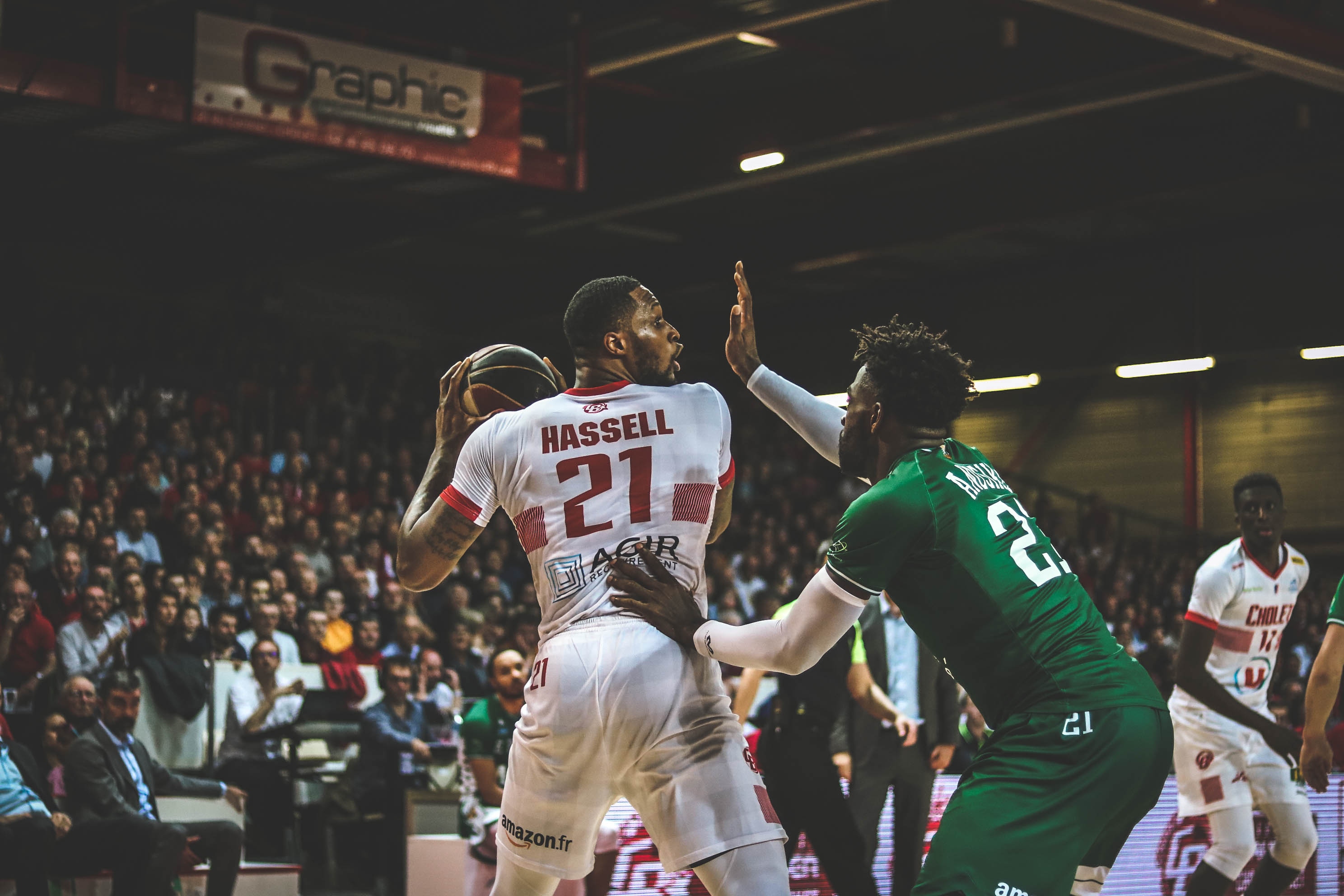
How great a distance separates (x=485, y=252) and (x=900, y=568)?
69.5 feet

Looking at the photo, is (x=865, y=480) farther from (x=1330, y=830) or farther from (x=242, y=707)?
(x=242, y=707)

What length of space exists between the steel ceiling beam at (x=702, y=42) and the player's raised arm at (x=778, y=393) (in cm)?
815

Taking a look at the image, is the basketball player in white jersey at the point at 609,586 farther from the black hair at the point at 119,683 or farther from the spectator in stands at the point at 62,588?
the spectator in stands at the point at 62,588

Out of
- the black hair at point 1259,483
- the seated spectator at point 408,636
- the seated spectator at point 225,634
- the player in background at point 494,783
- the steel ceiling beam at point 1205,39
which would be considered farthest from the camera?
the seated spectator at point 408,636

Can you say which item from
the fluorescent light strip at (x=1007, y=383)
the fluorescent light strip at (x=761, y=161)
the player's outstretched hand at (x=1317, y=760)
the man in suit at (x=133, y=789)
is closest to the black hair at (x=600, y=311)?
the player's outstretched hand at (x=1317, y=760)

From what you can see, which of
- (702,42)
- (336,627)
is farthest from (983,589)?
(702,42)

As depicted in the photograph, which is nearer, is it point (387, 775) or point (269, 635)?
point (387, 775)

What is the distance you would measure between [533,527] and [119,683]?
601cm

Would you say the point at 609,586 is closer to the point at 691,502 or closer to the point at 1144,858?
the point at 691,502

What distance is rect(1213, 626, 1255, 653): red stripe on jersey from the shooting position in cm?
772

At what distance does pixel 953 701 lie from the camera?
8.70 m

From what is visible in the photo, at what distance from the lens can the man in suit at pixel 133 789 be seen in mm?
8766

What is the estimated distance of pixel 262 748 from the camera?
434 inches

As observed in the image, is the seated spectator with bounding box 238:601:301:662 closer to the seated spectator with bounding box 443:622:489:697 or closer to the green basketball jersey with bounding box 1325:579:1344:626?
the seated spectator with bounding box 443:622:489:697
